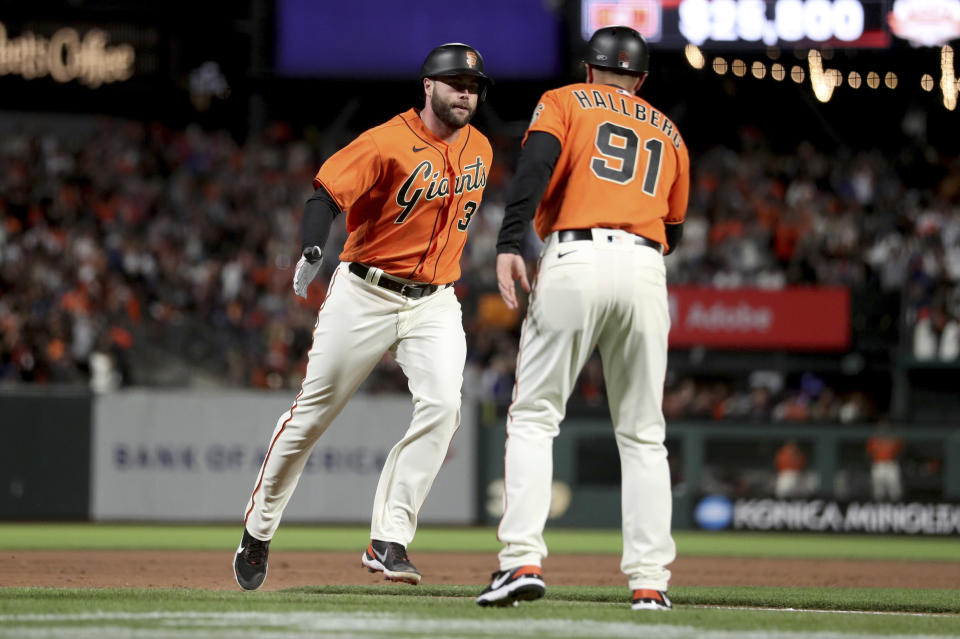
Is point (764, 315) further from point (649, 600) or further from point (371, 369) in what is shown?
point (649, 600)

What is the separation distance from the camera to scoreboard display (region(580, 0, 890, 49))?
50.3 ft

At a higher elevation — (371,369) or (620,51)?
(620,51)

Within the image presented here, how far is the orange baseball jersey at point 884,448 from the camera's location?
13.7 metres

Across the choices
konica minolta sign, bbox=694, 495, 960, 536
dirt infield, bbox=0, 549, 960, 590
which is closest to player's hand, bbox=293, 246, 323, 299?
dirt infield, bbox=0, 549, 960, 590

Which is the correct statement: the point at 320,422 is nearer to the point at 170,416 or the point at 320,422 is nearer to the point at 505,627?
the point at 505,627

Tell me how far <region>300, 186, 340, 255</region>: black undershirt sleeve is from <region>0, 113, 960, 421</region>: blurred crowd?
9.84m

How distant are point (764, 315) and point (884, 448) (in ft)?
13.5

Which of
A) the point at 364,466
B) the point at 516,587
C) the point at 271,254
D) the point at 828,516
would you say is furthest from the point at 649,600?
the point at 271,254

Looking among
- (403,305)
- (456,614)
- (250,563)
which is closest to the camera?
(456,614)

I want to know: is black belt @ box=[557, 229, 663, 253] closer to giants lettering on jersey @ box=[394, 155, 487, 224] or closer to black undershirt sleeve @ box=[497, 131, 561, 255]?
black undershirt sleeve @ box=[497, 131, 561, 255]

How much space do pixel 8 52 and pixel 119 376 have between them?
8.94 m

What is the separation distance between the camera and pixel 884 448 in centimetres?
1377

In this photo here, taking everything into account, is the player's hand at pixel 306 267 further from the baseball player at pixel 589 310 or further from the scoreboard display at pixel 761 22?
the scoreboard display at pixel 761 22

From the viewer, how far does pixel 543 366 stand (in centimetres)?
453
